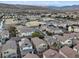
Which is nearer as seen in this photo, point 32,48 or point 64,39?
point 32,48

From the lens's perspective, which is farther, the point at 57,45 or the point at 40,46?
the point at 57,45

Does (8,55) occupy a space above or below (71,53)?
below

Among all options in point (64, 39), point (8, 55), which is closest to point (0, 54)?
Result: point (8, 55)

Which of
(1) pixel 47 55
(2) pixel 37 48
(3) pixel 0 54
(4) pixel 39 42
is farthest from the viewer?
(4) pixel 39 42

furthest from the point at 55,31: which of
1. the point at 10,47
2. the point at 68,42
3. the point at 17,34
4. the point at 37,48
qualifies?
the point at 10,47

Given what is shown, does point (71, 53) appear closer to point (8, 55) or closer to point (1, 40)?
point (8, 55)

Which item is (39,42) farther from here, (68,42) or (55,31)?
(55,31)

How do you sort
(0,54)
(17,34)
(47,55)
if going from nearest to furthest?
(47,55) → (0,54) → (17,34)

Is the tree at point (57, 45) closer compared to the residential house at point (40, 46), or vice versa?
the residential house at point (40, 46)

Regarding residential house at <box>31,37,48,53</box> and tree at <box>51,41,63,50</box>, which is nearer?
residential house at <box>31,37,48,53</box>
